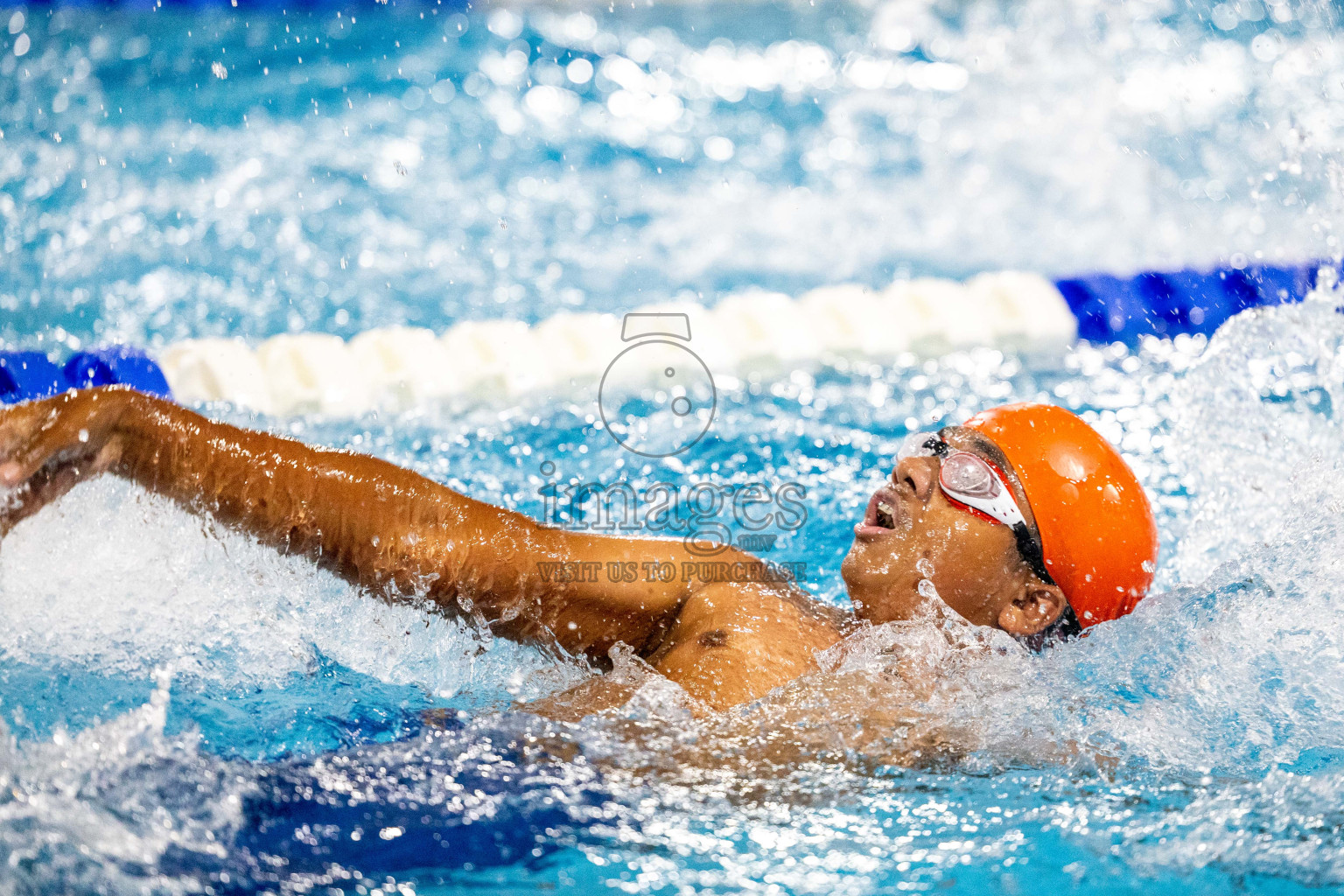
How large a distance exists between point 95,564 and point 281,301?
2260 mm

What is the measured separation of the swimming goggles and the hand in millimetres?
1352

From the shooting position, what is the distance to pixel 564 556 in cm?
207

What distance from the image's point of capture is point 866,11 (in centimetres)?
697

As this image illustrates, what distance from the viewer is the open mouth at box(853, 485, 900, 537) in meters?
2.08

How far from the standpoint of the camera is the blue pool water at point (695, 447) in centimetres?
173

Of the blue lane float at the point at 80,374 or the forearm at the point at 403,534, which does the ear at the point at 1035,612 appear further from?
the blue lane float at the point at 80,374

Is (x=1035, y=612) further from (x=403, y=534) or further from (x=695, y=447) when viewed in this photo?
(x=695, y=447)

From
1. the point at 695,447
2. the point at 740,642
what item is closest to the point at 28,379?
the point at 695,447

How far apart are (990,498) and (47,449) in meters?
1.47

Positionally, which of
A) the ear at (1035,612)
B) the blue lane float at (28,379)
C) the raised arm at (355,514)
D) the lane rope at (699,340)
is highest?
the lane rope at (699,340)

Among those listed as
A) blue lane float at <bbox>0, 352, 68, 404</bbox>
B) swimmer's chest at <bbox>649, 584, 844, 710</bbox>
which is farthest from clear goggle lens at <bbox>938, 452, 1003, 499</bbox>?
blue lane float at <bbox>0, 352, 68, 404</bbox>

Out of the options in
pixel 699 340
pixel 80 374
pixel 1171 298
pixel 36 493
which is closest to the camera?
pixel 36 493

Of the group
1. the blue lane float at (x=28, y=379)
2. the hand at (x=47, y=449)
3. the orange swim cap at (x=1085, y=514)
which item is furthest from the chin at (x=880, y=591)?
the blue lane float at (x=28, y=379)

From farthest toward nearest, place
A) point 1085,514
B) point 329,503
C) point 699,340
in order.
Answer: point 699,340 → point 1085,514 → point 329,503
